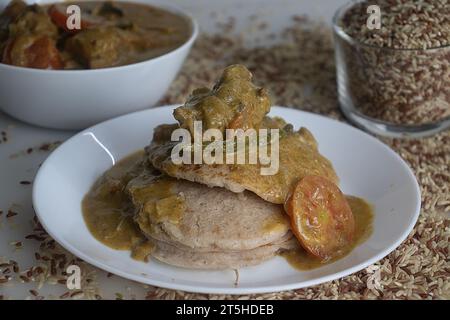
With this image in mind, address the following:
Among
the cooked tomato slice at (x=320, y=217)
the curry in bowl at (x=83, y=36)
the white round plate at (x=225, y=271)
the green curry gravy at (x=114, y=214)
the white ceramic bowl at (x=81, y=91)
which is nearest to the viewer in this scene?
the white round plate at (x=225, y=271)

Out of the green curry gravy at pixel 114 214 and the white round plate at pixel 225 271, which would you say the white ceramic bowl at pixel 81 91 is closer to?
the white round plate at pixel 225 271

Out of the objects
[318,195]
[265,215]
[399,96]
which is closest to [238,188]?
[265,215]

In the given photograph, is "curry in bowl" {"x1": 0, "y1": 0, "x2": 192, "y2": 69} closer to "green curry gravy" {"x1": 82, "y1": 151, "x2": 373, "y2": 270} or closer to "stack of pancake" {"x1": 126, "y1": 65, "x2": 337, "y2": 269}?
"green curry gravy" {"x1": 82, "y1": 151, "x2": 373, "y2": 270}

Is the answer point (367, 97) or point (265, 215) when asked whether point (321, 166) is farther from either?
point (367, 97)

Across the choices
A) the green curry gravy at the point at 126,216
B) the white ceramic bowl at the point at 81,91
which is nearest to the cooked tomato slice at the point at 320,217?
the green curry gravy at the point at 126,216

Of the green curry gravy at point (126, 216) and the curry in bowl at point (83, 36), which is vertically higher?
the curry in bowl at point (83, 36)
